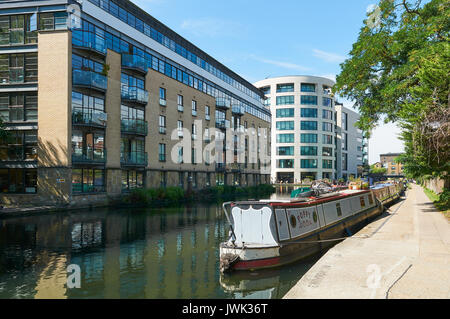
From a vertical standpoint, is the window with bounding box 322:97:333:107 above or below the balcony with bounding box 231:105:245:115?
above

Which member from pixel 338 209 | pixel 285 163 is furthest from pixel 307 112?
pixel 338 209

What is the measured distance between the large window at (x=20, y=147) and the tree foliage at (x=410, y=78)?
82.8 feet

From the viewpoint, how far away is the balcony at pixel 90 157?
28.7 m

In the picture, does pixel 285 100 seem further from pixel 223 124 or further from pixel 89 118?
pixel 89 118

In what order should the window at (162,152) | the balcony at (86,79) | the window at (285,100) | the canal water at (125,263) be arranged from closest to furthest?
the canal water at (125,263), the balcony at (86,79), the window at (162,152), the window at (285,100)

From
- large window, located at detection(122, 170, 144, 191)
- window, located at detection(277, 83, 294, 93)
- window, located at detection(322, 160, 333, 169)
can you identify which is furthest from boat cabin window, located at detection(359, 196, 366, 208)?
window, located at detection(322, 160, 333, 169)

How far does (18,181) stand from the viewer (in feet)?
95.0

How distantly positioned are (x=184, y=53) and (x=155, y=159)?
50.5ft

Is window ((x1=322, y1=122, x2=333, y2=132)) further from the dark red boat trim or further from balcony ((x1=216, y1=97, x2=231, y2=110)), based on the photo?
the dark red boat trim

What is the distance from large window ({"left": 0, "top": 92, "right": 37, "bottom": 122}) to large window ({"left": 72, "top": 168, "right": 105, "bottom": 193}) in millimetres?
A: 5691

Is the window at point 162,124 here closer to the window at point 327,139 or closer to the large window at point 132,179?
the large window at point 132,179

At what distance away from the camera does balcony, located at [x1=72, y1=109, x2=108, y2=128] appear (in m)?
28.8

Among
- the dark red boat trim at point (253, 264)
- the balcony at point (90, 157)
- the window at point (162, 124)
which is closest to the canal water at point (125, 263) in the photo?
the dark red boat trim at point (253, 264)

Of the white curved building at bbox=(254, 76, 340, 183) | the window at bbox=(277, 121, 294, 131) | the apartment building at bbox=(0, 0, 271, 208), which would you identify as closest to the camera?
the apartment building at bbox=(0, 0, 271, 208)
